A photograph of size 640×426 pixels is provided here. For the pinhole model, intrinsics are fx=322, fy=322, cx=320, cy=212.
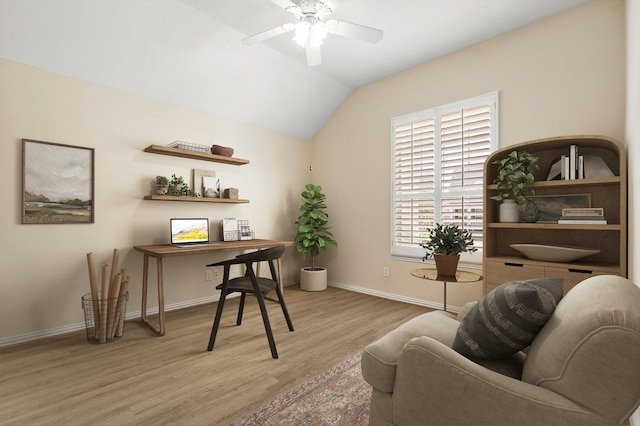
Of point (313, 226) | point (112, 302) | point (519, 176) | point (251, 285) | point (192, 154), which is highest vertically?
point (192, 154)

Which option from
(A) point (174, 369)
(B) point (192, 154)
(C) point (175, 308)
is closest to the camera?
(A) point (174, 369)

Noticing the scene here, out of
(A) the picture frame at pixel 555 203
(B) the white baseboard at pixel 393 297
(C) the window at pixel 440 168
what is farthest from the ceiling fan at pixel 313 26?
(B) the white baseboard at pixel 393 297

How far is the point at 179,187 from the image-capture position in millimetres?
3621

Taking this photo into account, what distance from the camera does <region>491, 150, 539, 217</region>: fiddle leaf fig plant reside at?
2.72m

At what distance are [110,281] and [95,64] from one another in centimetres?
199

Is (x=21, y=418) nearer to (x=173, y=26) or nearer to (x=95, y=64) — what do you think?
(x=95, y=64)

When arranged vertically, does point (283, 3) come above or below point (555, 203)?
above

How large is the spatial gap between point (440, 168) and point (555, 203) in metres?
1.17

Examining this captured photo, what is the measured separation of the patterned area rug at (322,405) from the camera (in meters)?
1.71

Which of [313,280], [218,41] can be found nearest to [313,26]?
[218,41]

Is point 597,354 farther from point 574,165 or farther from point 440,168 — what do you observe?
point 440,168

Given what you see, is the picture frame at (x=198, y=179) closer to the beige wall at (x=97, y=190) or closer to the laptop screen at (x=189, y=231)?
the beige wall at (x=97, y=190)

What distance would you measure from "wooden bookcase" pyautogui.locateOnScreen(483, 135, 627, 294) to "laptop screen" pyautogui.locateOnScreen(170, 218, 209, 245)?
2973 millimetres

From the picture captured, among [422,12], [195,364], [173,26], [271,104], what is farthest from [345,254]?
[173,26]
